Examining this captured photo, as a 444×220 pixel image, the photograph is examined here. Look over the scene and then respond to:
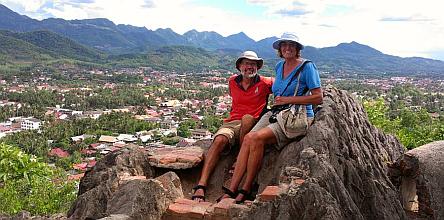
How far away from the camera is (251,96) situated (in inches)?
293

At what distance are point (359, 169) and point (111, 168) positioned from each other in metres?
3.41

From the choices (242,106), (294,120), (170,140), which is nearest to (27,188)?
(242,106)

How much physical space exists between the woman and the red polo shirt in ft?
1.56

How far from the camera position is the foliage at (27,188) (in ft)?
37.4

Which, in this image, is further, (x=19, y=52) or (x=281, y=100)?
(x=19, y=52)

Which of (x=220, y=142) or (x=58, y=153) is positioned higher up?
(x=220, y=142)

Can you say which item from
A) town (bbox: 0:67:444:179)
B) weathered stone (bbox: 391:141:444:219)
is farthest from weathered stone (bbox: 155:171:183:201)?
town (bbox: 0:67:444:179)

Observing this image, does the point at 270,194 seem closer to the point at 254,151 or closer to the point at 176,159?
the point at 254,151

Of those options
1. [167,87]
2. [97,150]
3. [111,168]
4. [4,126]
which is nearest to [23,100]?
[4,126]

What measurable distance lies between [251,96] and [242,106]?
23 centimetres

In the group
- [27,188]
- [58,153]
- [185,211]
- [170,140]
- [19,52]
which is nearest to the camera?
[185,211]

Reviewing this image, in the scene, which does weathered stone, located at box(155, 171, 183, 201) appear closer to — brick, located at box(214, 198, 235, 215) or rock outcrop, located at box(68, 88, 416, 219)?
rock outcrop, located at box(68, 88, 416, 219)

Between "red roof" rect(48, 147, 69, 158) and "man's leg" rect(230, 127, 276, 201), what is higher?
"man's leg" rect(230, 127, 276, 201)

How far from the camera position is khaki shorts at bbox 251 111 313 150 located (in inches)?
265
